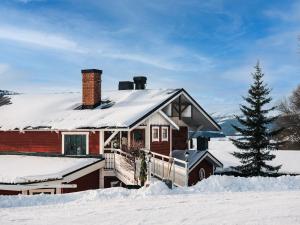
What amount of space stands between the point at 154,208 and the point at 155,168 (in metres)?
10.8

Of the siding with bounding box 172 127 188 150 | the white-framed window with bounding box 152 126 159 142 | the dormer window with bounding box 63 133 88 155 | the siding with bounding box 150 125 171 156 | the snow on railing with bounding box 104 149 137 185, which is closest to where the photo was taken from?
the snow on railing with bounding box 104 149 137 185

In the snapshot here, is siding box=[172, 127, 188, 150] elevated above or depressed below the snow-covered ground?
above

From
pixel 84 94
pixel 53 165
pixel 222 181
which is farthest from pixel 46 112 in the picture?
pixel 222 181

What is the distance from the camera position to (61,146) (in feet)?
87.4

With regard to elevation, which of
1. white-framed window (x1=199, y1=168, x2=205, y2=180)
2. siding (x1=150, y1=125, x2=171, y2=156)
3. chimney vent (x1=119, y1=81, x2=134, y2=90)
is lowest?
white-framed window (x1=199, y1=168, x2=205, y2=180)

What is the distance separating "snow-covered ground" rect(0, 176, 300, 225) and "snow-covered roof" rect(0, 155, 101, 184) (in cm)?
566

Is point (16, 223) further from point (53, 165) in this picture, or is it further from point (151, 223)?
point (53, 165)

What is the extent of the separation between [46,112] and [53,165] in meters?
5.78

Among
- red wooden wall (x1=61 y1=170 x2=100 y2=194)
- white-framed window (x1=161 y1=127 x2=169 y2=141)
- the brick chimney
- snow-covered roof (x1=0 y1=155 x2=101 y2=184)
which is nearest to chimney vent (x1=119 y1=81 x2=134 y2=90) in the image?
the brick chimney

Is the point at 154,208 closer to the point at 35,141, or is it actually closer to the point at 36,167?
the point at 36,167

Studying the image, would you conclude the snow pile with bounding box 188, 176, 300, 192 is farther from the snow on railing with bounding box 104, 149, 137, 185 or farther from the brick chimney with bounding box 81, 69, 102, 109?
the brick chimney with bounding box 81, 69, 102, 109

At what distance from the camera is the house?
23062 mm

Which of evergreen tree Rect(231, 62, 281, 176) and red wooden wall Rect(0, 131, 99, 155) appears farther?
evergreen tree Rect(231, 62, 281, 176)

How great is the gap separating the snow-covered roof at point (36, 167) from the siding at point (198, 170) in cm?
818
